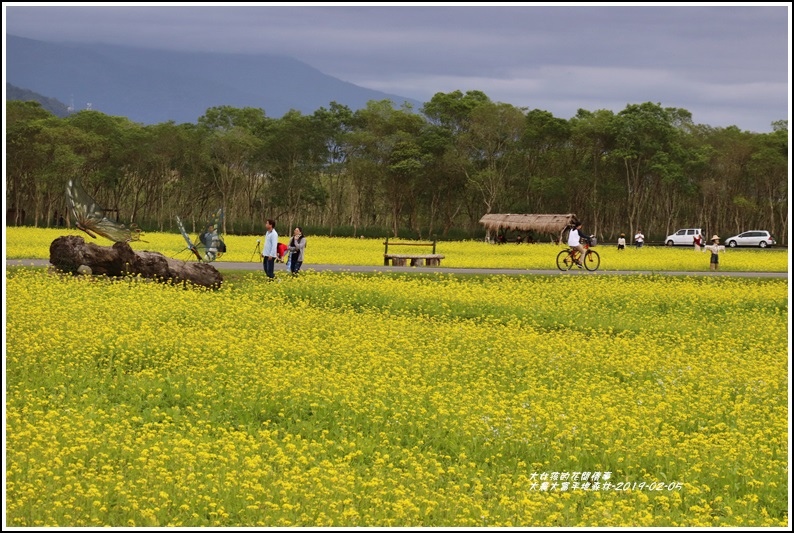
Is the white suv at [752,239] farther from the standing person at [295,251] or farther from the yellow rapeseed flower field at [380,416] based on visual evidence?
the yellow rapeseed flower field at [380,416]

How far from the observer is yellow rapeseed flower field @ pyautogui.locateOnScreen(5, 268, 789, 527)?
9.77 m

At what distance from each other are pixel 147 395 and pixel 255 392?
1537mm

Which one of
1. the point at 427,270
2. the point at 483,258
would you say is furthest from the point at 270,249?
the point at 483,258

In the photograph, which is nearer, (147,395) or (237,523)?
(237,523)

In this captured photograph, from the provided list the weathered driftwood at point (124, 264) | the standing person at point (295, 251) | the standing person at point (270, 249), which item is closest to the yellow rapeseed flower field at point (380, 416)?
the weathered driftwood at point (124, 264)

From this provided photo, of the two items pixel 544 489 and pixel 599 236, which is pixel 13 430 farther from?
pixel 599 236

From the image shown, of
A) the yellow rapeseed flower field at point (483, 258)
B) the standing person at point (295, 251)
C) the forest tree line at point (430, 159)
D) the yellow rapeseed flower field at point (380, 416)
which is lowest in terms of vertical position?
the yellow rapeseed flower field at point (380, 416)

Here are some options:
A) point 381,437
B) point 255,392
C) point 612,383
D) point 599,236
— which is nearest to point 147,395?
point 255,392

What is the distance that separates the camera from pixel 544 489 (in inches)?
410

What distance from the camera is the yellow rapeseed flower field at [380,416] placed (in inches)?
385

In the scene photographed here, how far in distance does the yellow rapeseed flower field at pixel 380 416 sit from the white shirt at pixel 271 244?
11.3ft

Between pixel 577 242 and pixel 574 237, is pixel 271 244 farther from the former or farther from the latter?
pixel 577 242

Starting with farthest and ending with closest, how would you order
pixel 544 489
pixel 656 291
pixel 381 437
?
1. pixel 656 291
2. pixel 381 437
3. pixel 544 489

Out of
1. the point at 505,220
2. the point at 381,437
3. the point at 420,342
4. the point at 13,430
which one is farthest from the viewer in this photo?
the point at 505,220
